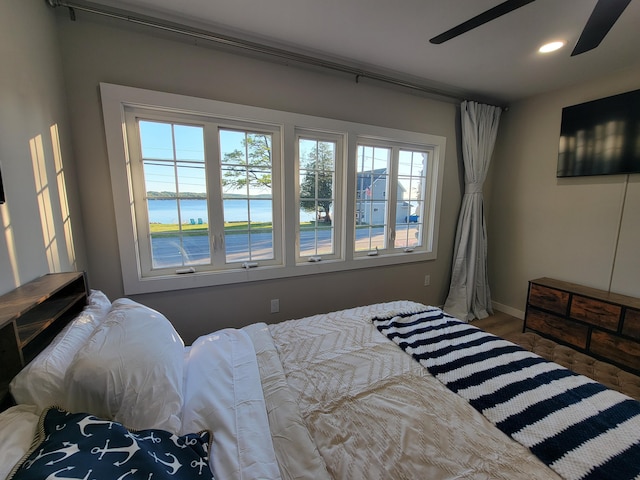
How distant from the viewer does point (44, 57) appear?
1.44 metres

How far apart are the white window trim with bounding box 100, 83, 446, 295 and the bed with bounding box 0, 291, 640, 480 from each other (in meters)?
0.70

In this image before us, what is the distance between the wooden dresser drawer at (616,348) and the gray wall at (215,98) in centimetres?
159

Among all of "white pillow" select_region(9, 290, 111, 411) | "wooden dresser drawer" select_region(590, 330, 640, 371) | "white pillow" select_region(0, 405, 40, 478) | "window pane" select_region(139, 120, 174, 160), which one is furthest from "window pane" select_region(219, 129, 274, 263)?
"wooden dresser drawer" select_region(590, 330, 640, 371)

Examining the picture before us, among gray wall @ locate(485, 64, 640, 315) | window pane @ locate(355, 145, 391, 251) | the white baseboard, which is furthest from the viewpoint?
the white baseboard

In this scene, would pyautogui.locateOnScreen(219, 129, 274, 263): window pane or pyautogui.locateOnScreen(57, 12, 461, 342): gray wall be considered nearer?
pyautogui.locateOnScreen(57, 12, 461, 342): gray wall

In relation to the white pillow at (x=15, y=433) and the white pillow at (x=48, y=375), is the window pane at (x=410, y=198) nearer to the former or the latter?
the white pillow at (x=48, y=375)

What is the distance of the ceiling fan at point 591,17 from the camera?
1172mm

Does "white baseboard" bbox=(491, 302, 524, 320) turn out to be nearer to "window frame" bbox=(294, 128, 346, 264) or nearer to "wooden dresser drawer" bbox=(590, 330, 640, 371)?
"wooden dresser drawer" bbox=(590, 330, 640, 371)

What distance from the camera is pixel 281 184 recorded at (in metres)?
2.32

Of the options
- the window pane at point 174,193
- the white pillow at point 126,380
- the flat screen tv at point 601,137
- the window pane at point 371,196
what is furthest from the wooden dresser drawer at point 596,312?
the window pane at point 174,193

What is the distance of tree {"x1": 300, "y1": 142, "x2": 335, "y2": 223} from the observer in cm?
248

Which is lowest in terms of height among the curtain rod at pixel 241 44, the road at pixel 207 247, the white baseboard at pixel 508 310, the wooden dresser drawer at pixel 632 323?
the white baseboard at pixel 508 310

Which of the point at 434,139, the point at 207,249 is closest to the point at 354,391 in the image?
the point at 207,249

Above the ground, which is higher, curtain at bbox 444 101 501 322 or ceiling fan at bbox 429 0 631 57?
ceiling fan at bbox 429 0 631 57
